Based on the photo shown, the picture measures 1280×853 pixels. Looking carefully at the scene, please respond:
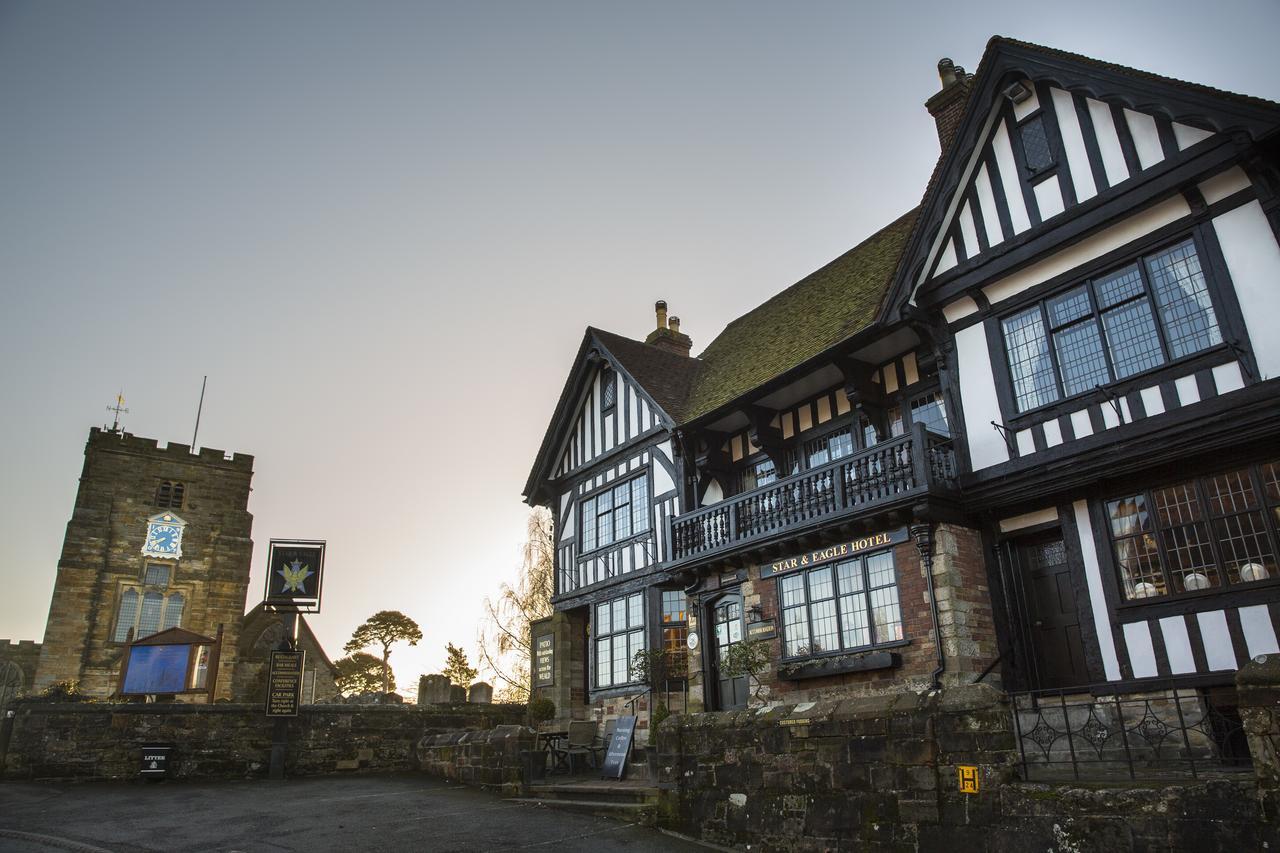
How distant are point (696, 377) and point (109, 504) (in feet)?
110

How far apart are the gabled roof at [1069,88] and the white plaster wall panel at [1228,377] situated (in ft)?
9.05

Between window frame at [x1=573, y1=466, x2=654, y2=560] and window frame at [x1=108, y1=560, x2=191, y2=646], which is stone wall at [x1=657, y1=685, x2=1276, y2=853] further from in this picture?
window frame at [x1=108, y1=560, x2=191, y2=646]

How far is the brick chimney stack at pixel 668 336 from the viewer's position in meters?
25.3

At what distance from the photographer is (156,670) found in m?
21.9

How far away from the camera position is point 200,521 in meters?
42.2

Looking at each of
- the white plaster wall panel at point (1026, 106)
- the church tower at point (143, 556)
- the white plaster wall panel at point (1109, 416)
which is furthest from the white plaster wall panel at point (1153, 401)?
the church tower at point (143, 556)

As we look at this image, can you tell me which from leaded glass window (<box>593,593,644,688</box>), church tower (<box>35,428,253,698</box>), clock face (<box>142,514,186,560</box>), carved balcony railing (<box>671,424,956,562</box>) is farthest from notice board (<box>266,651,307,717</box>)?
clock face (<box>142,514,186,560</box>)

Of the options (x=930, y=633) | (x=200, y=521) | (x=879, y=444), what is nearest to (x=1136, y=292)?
→ (x=879, y=444)

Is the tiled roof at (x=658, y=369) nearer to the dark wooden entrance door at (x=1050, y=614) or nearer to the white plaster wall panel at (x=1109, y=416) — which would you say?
the dark wooden entrance door at (x=1050, y=614)

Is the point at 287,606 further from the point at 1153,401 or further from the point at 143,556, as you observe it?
the point at 143,556

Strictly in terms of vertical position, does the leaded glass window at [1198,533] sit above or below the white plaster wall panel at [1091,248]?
below

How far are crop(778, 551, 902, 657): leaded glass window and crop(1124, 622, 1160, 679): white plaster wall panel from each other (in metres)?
3.22

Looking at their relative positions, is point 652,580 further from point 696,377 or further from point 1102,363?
point 1102,363

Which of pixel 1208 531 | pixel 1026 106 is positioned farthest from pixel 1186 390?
pixel 1026 106
